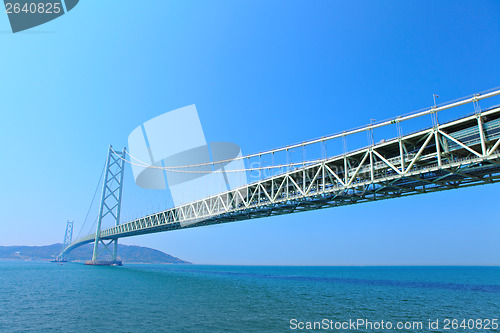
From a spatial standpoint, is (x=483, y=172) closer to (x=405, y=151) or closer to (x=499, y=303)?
(x=405, y=151)

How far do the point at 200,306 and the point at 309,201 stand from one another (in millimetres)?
15919

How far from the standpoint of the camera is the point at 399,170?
24.5 meters

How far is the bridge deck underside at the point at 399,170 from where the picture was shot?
18531 mm

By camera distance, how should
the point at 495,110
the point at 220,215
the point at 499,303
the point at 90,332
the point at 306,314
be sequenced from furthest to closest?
the point at 220,215 → the point at 499,303 → the point at 306,314 → the point at 495,110 → the point at 90,332

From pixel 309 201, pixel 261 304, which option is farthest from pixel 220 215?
pixel 261 304

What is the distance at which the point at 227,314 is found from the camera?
1794cm

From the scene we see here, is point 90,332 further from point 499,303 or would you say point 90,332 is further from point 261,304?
point 499,303

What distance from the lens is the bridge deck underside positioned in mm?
18531

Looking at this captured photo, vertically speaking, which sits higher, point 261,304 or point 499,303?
point 261,304

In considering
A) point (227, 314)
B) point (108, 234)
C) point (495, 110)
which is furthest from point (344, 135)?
point (108, 234)

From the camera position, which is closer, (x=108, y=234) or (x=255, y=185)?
(x=255, y=185)

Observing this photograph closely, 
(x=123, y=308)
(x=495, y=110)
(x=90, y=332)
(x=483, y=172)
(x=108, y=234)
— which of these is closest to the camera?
(x=90, y=332)

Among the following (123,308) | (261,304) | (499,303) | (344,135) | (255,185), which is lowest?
(499,303)

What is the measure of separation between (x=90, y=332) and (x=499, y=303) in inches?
1267
